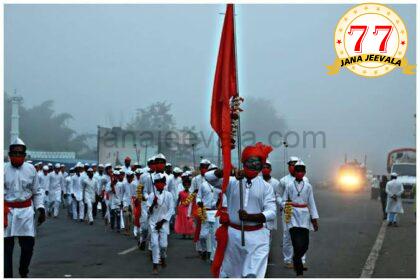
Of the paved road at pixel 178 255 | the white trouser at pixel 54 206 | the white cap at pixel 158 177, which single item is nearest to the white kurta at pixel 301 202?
the paved road at pixel 178 255

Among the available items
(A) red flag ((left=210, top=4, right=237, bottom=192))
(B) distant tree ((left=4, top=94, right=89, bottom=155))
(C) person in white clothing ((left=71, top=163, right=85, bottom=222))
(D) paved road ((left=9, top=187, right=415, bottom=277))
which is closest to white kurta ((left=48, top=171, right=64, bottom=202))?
(C) person in white clothing ((left=71, top=163, right=85, bottom=222))

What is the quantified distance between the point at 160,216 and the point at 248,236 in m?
4.75

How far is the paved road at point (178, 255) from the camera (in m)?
11.3

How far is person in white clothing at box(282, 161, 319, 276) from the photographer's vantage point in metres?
11.5

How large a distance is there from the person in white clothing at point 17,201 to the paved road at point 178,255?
48.5 inches

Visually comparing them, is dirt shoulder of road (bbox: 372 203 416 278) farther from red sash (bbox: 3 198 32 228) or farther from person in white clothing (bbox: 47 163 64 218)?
person in white clothing (bbox: 47 163 64 218)

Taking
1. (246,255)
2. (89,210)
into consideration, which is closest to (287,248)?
(246,255)

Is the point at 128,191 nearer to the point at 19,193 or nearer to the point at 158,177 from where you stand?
the point at 158,177

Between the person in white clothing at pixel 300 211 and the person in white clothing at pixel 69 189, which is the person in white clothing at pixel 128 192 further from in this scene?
the person in white clothing at pixel 300 211

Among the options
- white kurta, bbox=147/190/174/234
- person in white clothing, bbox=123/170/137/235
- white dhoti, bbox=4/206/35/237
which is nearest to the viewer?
white dhoti, bbox=4/206/35/237

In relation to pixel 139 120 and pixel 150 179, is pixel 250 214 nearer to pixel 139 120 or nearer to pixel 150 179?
pixel 150 179

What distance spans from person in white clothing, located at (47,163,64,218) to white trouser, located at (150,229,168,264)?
11.7 meters

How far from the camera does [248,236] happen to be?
25.2 ft

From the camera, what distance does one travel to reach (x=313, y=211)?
1152 centimetres
